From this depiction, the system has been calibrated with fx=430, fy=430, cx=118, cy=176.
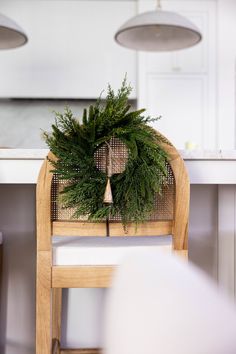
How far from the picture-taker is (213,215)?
1.60 m

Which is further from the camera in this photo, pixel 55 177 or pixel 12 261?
pixel 12 261

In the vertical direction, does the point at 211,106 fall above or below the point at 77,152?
above

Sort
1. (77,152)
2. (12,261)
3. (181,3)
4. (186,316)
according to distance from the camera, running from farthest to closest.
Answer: (181,3)
(12,261)
(77,152)
(186,316)

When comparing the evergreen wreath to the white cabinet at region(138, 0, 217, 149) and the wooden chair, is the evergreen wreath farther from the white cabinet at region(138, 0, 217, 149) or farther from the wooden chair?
the white cabinet at region(138, 0, 217, 149)

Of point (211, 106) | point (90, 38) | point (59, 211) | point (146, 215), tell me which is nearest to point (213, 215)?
point (146, 215)

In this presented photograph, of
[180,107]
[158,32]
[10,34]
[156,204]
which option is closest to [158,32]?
[158,32]

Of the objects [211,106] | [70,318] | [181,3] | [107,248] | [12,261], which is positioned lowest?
[70,318]

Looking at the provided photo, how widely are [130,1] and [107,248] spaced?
2946 millimetres

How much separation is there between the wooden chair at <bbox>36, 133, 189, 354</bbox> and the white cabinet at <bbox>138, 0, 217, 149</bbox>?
248 cm

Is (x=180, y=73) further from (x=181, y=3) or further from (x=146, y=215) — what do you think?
(x=146, y=215)

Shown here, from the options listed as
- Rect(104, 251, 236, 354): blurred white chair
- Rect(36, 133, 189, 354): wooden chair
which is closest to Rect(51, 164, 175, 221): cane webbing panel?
Rect(36, 133, 189, 354): wooden chair

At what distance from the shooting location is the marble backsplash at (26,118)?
368 centimetres

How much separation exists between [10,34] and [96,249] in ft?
4.91

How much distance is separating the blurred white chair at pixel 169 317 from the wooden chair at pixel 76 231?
0.82 m
